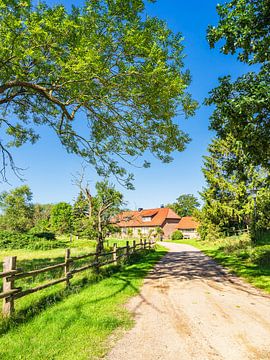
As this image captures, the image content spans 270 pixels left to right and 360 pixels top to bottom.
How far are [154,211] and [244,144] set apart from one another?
65.1 meters

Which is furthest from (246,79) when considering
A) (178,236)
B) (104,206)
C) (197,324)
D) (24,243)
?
(178,236)

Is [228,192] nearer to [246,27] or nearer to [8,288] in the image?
[246,27]

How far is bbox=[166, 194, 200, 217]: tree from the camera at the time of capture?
338 feet

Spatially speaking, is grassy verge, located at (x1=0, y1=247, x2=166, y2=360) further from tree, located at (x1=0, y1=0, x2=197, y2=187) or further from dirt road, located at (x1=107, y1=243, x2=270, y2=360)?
tree, located at (x1=0, y1=0, x2=197, y2=187)

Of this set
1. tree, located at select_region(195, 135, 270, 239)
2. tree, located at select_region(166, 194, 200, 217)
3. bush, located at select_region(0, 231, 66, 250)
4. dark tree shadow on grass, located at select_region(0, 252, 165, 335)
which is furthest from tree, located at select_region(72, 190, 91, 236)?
tree, located at select_region(166, 194, 200, 217)

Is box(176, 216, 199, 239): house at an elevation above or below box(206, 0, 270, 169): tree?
below

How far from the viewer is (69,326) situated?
5.46 m

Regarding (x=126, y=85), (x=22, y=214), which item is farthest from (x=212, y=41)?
(x=22, y=214)

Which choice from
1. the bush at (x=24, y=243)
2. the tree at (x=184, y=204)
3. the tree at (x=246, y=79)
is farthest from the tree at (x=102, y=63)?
the tree at (x=184, y=204)

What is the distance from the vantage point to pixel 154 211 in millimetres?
74438

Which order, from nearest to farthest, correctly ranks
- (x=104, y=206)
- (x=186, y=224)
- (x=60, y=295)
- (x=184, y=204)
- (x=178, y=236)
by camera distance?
(x=60, y=295), (x=104, y=206), (x=178, y=236), (x=186, y=224), (x=184, y=204)

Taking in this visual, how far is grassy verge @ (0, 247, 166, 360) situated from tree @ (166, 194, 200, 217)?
96.6 metres

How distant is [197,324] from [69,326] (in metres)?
2.89

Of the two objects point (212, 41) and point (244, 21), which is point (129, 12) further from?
point (244, 21)
